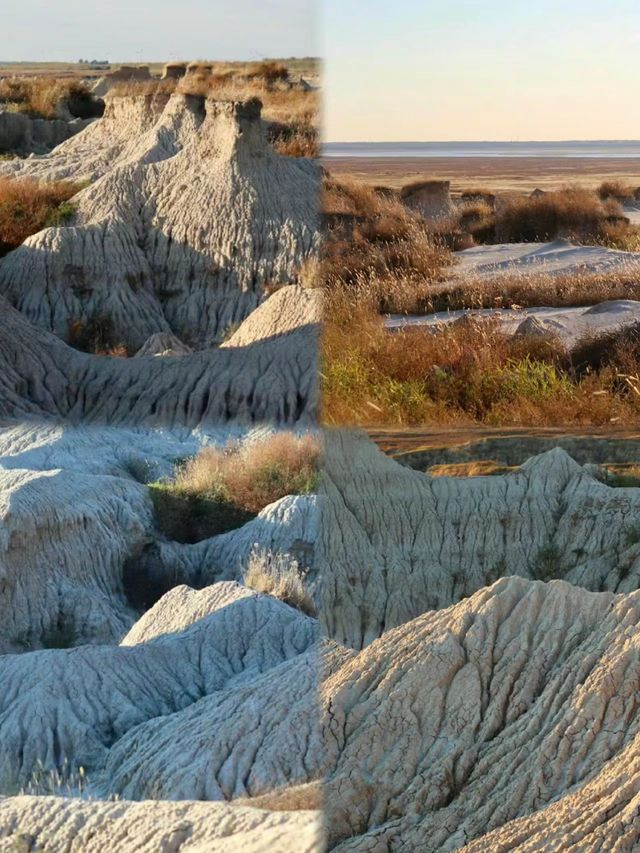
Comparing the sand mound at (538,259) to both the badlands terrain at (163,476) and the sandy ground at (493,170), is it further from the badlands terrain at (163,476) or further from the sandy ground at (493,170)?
the badlands terrain at (163,476)

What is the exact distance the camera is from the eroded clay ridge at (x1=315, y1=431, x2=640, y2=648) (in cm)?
302

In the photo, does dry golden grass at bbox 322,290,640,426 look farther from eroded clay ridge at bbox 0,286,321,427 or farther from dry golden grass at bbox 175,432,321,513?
eroded clay ridge at bbox 0,286,321,427

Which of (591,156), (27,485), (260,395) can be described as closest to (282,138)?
(260,395)

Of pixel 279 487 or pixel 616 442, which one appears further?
pixel 279 487

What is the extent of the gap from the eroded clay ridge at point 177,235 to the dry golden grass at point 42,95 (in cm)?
362

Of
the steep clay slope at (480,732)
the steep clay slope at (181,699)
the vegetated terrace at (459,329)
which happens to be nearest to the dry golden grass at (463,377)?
the vegetated terrace at (459,329)

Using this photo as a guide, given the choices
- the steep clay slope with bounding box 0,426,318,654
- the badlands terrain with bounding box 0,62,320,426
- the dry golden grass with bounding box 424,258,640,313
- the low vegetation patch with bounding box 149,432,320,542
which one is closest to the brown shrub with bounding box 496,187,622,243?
the dry golden grass with bounding box 424,258,640,313

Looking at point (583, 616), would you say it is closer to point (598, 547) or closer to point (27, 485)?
point (598, 547)

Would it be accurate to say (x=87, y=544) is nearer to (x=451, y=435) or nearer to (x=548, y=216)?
(x=548, y=216)

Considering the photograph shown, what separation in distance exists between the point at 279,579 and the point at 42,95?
1157 centimetres

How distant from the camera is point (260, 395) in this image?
9406 millimetres

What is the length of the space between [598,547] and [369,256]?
2.51ft

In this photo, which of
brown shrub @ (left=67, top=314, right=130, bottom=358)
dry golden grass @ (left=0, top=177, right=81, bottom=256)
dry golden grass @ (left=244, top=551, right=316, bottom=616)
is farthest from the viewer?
dry golden grass @ (left=0, top=177, right=81, bottom=256)

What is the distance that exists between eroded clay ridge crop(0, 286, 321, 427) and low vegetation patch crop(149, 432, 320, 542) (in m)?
0.25
